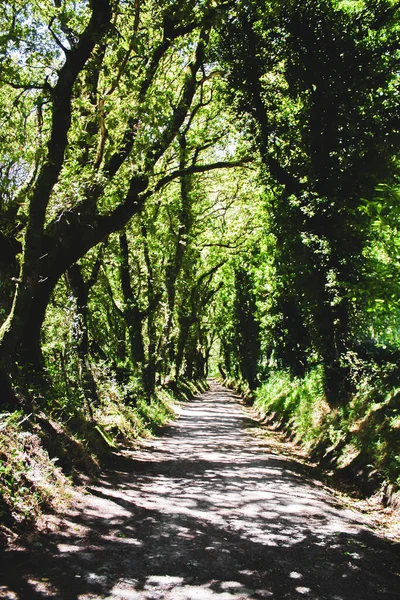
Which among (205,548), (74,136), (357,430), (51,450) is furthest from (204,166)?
(205,548)

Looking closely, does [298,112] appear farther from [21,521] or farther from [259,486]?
[21,521]

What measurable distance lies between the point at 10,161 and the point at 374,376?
34.0ft

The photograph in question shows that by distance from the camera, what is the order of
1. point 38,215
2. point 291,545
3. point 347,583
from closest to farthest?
1. point 347,583
2. point 291,545
3. point 38,215

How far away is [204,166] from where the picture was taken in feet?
40.5

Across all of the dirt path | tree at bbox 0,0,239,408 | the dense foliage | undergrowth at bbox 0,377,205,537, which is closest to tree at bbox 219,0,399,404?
the dense foliage

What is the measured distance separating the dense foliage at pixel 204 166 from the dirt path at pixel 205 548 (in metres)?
1.97

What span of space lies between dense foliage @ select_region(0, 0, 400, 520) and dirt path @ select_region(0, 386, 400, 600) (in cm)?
197

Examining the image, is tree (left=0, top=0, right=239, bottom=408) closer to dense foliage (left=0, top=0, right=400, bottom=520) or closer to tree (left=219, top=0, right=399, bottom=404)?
dense foliage (left=0, top=0, right=400, bottom=520)

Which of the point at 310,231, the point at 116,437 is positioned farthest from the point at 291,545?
the point at 310,231

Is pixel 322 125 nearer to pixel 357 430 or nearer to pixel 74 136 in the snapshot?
pixel 74 136

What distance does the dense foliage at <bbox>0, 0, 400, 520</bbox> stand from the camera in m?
7.90

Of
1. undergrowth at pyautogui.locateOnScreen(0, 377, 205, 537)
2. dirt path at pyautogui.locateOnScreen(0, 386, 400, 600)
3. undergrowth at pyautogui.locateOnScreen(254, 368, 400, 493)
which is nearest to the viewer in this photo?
dirt path at pyautogui.locateOnScreen(0, 386, 400, 600)

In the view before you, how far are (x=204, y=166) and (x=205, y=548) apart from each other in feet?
31.2

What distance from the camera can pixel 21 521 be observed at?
5.81 m
